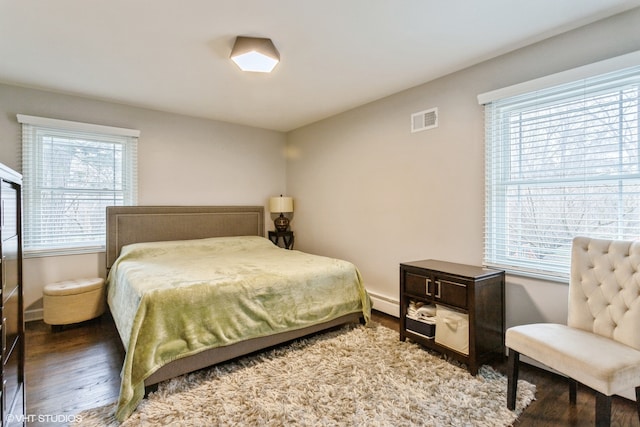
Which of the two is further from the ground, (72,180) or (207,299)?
(72,180)

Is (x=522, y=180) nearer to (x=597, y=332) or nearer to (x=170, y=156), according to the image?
(x=597, y=332)

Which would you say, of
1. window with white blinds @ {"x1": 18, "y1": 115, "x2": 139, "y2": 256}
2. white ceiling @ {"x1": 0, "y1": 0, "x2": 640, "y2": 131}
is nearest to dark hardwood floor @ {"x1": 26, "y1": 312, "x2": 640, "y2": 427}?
window with white blinds @ {"x1": 18, "y1": 115, "x2": 139, "y2": 256}

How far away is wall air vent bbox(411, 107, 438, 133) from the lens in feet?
10.1

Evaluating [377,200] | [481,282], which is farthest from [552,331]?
[377,200]

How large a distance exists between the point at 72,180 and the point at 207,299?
2.51 meters

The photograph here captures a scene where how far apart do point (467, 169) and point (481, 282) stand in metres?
1.03

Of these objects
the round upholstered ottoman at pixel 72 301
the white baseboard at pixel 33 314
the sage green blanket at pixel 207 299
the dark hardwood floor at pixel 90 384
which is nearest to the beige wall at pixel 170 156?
the white baseboard at pixel 33 314

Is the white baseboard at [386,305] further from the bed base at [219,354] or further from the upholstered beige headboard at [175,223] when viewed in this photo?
the upholstered beige headboard at [175,223]

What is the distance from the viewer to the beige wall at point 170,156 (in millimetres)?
3307

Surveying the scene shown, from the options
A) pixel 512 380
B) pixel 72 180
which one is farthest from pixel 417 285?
pixel 72 180

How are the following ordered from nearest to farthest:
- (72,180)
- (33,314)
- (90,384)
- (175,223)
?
(90,384)
(33,314)
(72,180)
(175,223)

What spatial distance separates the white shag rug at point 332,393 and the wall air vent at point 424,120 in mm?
2068

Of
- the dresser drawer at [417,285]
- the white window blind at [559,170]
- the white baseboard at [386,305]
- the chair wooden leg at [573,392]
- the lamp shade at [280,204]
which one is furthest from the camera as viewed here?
the lamp shade at [280,204]

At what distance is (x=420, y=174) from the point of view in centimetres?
320
